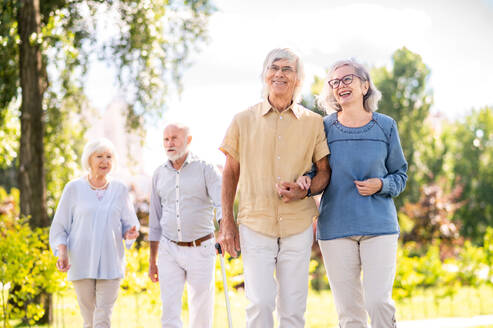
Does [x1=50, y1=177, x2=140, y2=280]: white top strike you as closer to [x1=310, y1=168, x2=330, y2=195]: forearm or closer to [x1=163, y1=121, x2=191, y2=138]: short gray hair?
[x1=163, y1=121, x2=191, y2=138]: short gray hair

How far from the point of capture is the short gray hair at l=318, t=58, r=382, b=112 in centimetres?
317

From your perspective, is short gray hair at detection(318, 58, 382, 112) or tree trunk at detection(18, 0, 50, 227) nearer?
short gray hair at detection(318, 58, 382, 112)

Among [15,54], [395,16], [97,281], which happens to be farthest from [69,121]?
[395,16]

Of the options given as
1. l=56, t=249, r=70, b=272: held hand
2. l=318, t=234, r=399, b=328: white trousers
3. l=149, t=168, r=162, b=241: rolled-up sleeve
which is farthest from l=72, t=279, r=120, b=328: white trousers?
l=318, t=234, r=399, b=328: white trousers

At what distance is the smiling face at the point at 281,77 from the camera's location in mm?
2969

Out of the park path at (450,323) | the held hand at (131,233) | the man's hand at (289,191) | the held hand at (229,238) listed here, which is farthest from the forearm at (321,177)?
the park path at (450,323)

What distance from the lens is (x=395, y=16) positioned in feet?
255

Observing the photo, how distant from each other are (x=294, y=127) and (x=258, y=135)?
204 mm

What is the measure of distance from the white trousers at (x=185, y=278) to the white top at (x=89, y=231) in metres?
0.34

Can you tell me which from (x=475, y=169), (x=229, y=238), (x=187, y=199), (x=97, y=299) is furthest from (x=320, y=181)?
(x=475, y=169)

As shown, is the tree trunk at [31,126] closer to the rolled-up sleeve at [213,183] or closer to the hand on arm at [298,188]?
the rolled-up sleeve at [213,183]

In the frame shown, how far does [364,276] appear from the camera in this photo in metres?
2.97

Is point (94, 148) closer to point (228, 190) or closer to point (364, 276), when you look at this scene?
point (228, 190)

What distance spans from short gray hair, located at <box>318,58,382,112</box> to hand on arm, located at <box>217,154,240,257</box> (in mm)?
700
